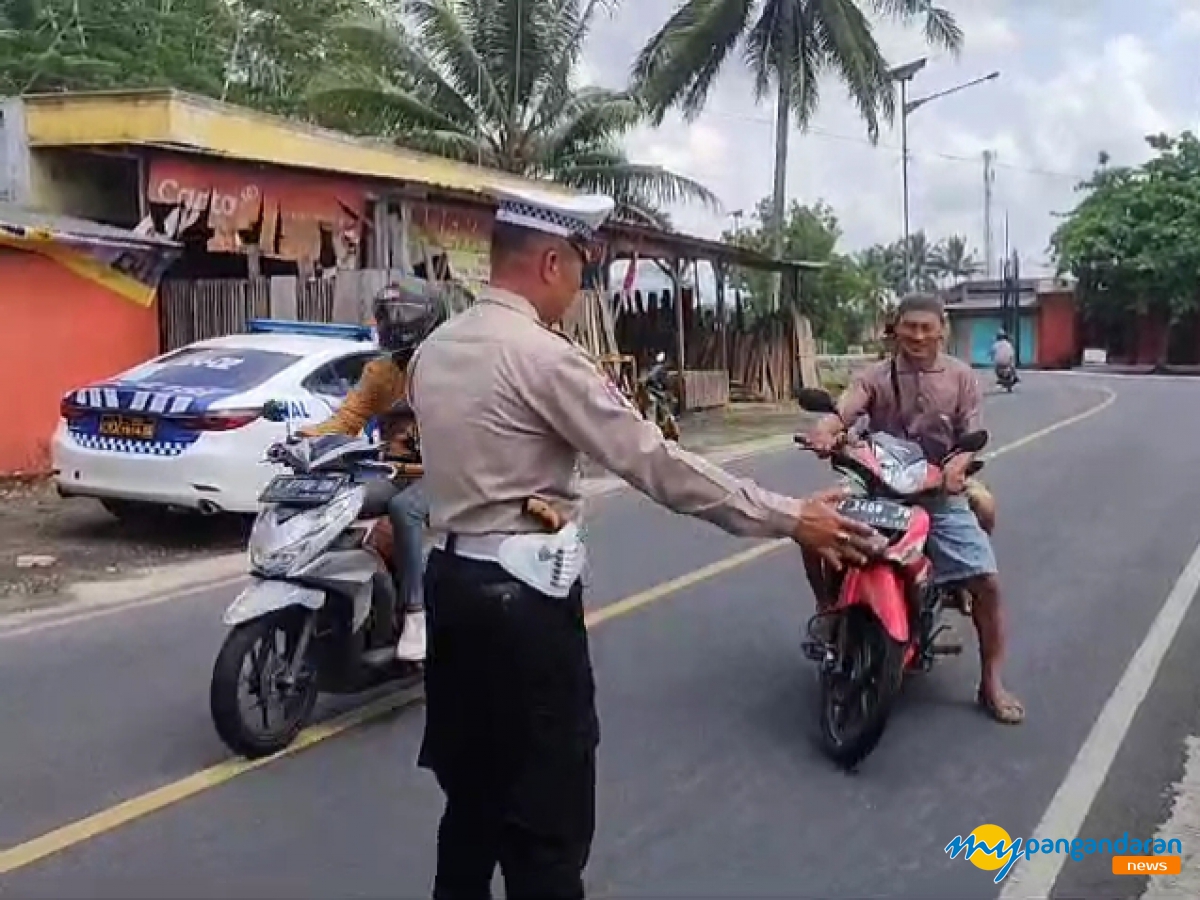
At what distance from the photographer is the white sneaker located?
583cm

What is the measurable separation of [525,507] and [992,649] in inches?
139

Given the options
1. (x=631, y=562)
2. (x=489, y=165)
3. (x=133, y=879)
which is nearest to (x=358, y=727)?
(x=133, y=879)

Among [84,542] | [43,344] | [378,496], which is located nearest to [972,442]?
[378,496]

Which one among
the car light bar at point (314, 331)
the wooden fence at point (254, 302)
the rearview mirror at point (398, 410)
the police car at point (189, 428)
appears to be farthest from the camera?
the wooden fence at point (254, 302)

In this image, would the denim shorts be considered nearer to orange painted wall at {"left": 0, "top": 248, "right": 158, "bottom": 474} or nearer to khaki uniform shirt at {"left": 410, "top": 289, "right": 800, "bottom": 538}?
khaki uniform shirt at {"left": 410, "top": 289, "right": 800, "bottom": 538}

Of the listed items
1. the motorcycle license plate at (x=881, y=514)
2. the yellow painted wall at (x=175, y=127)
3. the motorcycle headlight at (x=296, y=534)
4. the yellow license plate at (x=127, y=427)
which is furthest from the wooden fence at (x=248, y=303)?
the motorcycle license plate at (x=881, y=514)

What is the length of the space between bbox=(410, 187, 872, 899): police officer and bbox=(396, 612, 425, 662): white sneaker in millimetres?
2600

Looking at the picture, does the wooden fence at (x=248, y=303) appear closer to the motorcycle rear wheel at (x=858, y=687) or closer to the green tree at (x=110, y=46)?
the green tree at (x=110, y=46)

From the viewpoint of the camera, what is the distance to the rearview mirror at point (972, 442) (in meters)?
5.78

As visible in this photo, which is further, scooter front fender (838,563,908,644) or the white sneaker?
the white sneaker

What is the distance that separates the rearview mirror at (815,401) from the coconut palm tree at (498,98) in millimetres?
21229

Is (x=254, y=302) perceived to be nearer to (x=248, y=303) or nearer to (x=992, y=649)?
(x=248, y=303)

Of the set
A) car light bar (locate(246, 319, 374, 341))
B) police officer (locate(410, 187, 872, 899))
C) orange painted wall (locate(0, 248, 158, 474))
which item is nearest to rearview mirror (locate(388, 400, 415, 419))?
police officer (locate(410, 187, 872, 899))
